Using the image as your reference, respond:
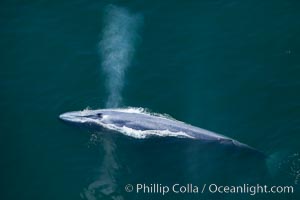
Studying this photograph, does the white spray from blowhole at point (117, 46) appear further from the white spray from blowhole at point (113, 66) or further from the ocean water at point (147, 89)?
the ocean water at point (147, 89)

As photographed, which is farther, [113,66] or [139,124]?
[113,66]

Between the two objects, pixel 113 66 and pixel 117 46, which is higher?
pixel 117 46

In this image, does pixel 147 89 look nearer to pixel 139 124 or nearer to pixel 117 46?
pixel 139 124

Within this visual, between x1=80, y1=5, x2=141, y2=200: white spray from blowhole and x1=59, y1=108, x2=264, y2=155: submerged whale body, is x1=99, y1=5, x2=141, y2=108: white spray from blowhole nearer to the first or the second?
x1=80, y1=5, x2=141, y2=200: white spray from blowhole

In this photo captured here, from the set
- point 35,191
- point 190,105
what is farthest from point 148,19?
point 35,191

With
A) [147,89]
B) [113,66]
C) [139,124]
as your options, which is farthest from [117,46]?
[139,124]

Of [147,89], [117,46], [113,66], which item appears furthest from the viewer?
[117,46]
